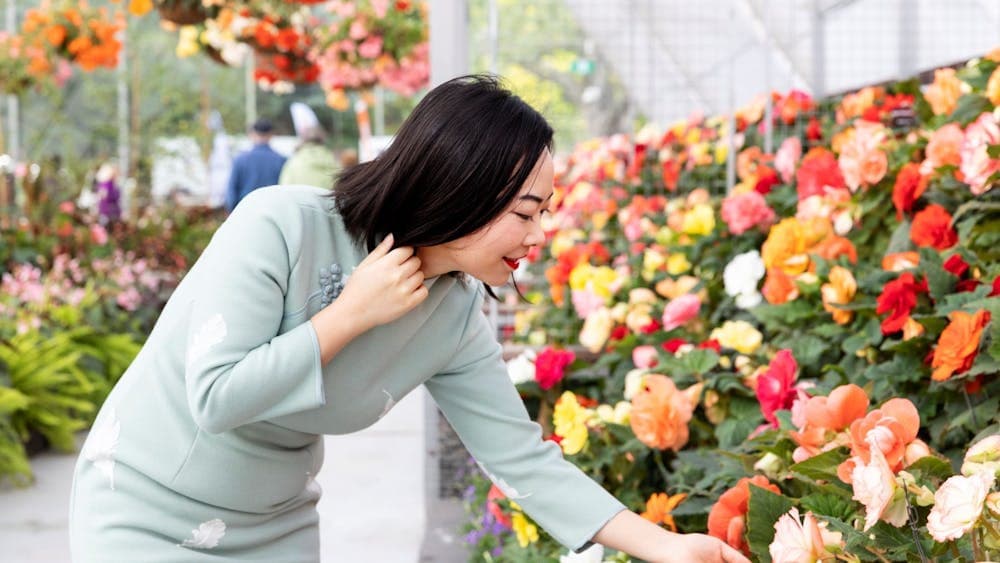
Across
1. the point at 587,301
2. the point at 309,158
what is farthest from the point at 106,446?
the point at 309,158

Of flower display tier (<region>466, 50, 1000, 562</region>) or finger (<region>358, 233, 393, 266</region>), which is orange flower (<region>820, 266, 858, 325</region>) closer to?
flower display tier (<region>466, 50, 1000, 562</region>)

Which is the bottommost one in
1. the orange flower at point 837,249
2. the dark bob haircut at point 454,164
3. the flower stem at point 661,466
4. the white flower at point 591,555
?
the flower stem at point 661,466

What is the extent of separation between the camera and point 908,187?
2568mm

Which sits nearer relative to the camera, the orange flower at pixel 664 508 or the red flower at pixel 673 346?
the orange flower at pixel 664 508

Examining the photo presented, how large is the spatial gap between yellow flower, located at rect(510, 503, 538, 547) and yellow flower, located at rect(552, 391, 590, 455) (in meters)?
0.17

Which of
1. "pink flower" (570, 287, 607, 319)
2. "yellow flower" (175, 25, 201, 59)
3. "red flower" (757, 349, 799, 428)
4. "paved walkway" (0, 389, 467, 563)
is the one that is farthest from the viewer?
"yellow flower" (175, 25, 201, 59)

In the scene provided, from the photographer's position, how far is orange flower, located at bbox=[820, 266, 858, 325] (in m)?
2.45

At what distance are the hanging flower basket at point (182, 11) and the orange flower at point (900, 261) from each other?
5.23 m

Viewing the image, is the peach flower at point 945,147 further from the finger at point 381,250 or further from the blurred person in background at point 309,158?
the blurred person in background at point 309,158

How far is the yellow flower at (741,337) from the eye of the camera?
107 inches

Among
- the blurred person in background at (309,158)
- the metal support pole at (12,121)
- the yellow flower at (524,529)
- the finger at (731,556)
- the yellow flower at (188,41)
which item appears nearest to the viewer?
the finger at (731,556)

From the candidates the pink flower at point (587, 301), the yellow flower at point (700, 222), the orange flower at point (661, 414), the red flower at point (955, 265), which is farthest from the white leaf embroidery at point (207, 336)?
the yellow flower at point (700, 222)

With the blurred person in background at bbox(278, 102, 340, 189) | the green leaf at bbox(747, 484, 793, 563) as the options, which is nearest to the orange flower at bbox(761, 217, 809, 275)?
the green leaf at bbox(747, 484, 793, 563)

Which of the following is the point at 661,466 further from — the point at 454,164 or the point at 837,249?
the point at 454,164
